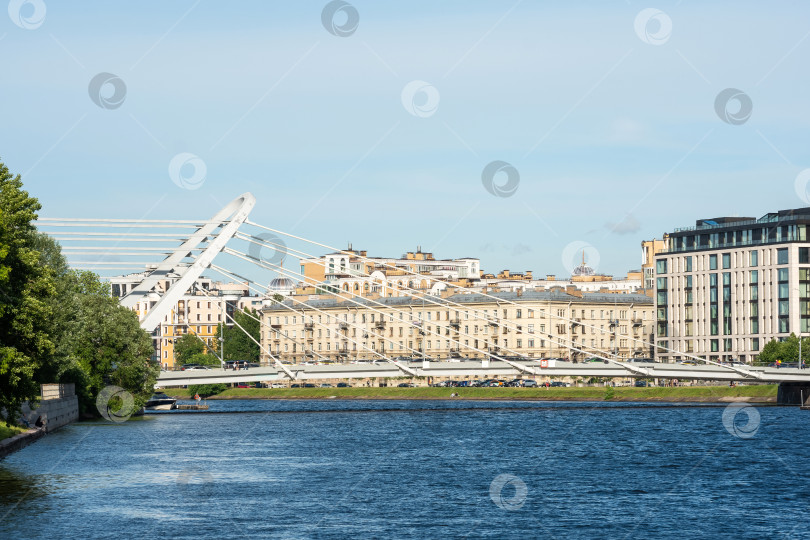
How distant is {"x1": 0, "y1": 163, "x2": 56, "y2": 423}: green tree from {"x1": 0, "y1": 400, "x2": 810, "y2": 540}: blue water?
349cm

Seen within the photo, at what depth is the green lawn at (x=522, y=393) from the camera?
4656 inches

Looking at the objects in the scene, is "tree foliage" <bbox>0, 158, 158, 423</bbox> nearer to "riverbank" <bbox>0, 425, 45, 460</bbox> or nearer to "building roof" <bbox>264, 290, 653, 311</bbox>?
"riverbank" <bbox>0, 425, 45, 460</bbox>

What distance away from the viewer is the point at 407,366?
100 metres

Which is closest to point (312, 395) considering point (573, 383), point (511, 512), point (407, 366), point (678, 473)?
point (573, 383)

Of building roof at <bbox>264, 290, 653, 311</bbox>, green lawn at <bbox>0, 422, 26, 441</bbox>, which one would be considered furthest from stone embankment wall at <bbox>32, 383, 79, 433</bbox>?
building roof at <bbox>264, 290, 653, 311</bbox>

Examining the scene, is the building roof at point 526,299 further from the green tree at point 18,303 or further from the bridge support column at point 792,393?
the green tree at point 18,303

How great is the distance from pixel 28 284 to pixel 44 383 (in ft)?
79.8

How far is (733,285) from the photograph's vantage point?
520 feet

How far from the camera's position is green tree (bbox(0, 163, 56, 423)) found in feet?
151

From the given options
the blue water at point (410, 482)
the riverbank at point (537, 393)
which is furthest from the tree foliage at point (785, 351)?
the blue water at point (410, 482)

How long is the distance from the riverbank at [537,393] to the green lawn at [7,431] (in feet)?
247

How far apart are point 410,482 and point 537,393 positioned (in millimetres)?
92053

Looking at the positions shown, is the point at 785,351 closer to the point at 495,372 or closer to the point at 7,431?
the point at 495,372

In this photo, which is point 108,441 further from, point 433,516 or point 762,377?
point 762,377
